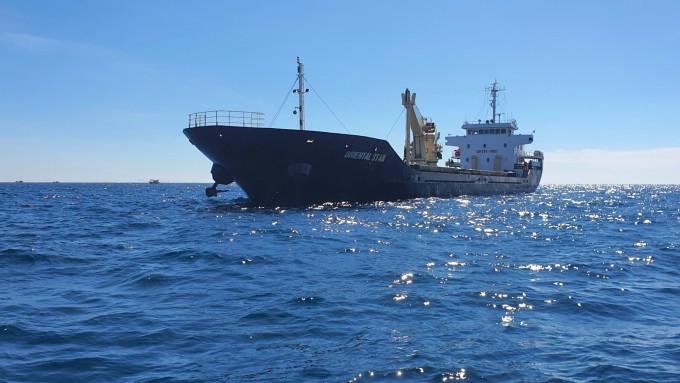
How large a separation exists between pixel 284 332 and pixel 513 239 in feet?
40.6

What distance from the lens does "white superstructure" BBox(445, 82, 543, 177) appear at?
55.2 metres

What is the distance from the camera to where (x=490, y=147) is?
55906mm

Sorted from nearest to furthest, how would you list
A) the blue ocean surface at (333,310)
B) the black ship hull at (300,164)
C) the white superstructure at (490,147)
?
the blue ocean surface at (333,310) → the black ship hull at (300,164) → the white superstructure at (490,147)

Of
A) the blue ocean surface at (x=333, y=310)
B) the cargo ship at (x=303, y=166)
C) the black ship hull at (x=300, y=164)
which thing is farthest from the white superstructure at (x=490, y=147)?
the blue ocean surface at (x=333, y=310)

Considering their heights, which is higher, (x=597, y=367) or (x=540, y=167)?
(x=540, y=167)

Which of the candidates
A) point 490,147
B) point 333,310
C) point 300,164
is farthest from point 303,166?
point 490,147

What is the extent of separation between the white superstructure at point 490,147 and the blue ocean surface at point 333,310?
134ft

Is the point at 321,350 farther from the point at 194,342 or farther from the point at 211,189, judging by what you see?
the point at 211,189

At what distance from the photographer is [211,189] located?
3425 centimetres

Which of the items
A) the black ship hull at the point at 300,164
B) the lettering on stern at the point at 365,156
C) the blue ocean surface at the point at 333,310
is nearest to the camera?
the blue ocean surface at the point at 333,310

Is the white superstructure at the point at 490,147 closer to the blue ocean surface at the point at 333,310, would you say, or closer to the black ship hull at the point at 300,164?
the black ship hull at the point at 300,164

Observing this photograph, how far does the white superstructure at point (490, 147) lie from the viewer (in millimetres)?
55250

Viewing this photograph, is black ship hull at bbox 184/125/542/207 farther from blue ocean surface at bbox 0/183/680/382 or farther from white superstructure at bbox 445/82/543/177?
white superstructure at bbox 445/82/543/177

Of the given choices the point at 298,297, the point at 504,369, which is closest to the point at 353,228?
the point at 298,297
